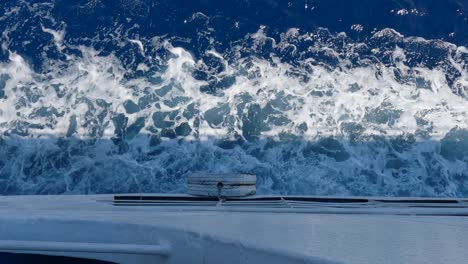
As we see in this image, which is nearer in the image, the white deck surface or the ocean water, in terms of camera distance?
the white deck surface

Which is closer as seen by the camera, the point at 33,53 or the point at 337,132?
the point at 337,132

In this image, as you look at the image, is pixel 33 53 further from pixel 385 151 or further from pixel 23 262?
pixel 23 262

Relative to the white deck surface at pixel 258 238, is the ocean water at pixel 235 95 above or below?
above

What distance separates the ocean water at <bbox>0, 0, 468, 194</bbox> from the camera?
7.51m

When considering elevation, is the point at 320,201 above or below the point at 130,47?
below

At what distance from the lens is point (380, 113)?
8.30 m

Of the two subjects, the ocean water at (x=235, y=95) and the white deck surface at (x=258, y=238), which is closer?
the white deck surface at (x=258, y=238)

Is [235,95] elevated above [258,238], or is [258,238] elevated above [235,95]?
[235,95]

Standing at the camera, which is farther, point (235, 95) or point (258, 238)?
point (235, 95)

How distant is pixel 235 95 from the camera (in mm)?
8523

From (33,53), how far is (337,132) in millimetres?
6197

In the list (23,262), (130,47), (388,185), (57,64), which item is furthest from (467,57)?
(23,262)

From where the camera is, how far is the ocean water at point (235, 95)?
7.51m

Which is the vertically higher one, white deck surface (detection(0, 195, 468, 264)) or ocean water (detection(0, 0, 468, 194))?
ocean water (detection(0, 0, 468, 194))
